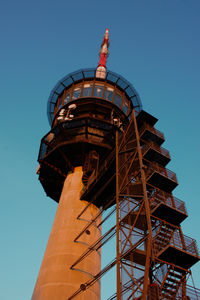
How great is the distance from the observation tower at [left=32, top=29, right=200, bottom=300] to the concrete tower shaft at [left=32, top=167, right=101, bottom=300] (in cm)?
7

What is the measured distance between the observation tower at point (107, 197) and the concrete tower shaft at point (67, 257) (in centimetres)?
7

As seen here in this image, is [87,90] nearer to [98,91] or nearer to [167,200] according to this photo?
[98,91]

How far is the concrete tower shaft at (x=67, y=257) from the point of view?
1956 centimetres

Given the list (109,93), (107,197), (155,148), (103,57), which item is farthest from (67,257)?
(103,57)

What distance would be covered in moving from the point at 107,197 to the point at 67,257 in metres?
6.42

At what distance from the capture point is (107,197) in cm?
2570

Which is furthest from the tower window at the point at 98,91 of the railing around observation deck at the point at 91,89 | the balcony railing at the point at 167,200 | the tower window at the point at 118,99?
the balcony railing at the point at 167,200

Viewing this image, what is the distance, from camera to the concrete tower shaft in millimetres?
19562

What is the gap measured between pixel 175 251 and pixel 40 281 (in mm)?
9977

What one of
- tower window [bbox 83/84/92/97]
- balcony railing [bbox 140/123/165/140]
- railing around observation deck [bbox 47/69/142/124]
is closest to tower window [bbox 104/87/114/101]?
railing around observation deck [bbox 47/69/142/124]

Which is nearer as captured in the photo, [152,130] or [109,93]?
[152,130]

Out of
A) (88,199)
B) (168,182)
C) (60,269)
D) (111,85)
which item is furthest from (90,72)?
(60,269)

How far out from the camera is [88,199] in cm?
2545

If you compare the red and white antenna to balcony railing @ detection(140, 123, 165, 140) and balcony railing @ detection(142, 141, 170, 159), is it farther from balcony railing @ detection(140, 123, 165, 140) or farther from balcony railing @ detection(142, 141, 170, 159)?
balcony railing @ detection(142, 141, 170, 159)
